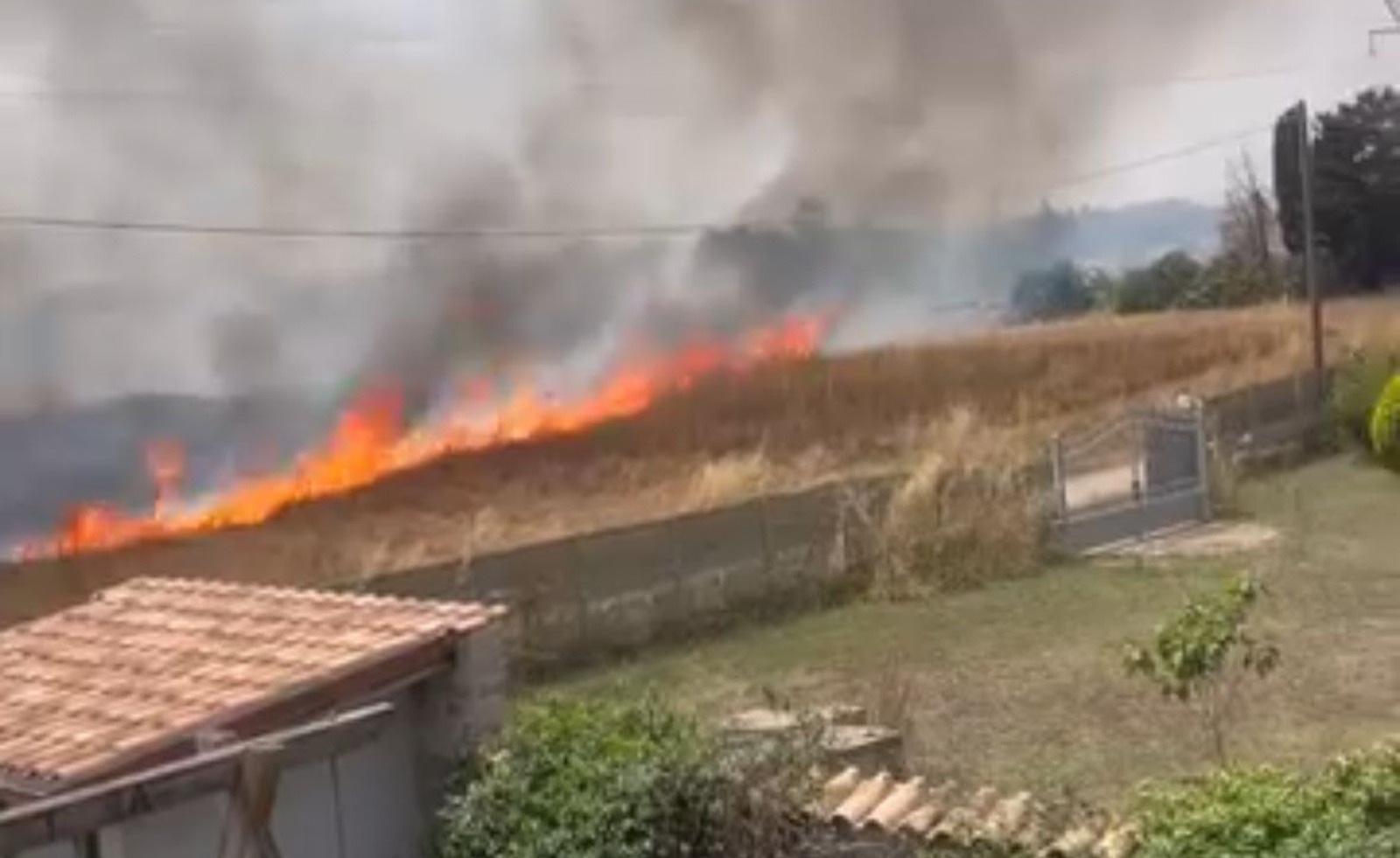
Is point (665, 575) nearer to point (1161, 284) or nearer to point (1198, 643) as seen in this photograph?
point (1198, 643)

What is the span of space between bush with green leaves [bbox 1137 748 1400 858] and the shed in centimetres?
249

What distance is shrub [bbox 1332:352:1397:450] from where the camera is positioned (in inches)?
954

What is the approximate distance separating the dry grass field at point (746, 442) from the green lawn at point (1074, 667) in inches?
147

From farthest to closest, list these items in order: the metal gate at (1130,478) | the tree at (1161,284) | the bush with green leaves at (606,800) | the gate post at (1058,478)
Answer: the tree at (1161,284) < the metal gate at (1130,478) < the gate post at (1058,478) < the bush with green leaves at (606,800)

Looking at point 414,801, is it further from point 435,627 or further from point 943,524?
point 943,524

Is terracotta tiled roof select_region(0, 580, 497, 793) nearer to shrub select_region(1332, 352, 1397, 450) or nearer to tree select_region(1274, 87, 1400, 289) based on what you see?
shrub select_region(1332, 352, 1397, 450)

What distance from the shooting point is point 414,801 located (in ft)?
26.0

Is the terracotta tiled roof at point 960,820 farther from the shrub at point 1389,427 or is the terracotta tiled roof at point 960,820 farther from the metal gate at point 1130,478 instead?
the shrub at point 1389,427

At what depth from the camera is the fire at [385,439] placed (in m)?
20.8

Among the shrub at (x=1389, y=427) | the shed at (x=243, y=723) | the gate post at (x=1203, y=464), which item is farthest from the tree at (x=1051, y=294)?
the shed at (x=243, y=723)

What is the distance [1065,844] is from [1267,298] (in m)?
30.5

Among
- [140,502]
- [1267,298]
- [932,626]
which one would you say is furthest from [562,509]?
[1267,298]

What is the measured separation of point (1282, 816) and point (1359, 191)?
32276 millimetres

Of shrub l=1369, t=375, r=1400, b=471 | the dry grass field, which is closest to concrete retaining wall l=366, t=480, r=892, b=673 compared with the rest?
the dry grass field
